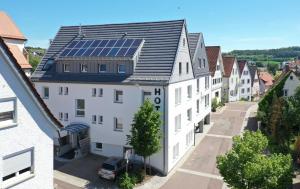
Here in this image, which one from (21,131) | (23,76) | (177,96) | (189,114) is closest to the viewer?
(23,76)

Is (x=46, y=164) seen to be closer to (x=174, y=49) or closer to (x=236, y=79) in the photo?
(x=174, y=49)

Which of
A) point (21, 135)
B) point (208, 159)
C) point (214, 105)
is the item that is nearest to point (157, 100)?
point (208, 159)

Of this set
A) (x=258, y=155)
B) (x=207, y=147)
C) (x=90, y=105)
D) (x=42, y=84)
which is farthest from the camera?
(x=207, y=147)

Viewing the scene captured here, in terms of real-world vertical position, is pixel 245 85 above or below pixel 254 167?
above

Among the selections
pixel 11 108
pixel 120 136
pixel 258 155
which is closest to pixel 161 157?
pixel 120 136

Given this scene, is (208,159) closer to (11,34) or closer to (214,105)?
(214,105)
